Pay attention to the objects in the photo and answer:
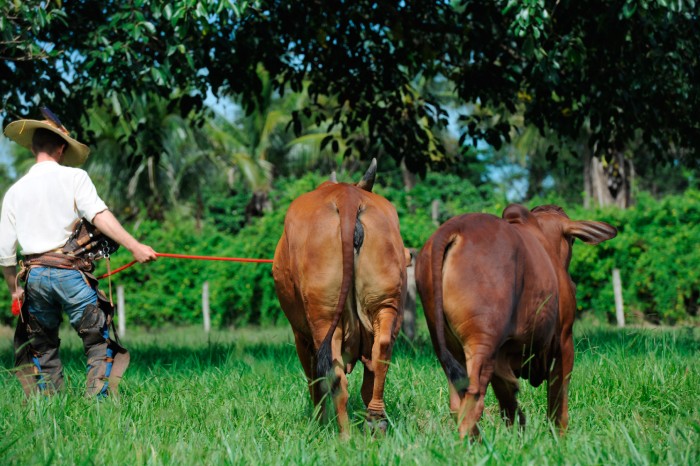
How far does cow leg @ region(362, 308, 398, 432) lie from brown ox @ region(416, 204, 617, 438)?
360mm

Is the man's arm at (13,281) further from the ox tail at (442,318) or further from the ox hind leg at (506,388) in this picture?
the ox hind leg at (506,388)

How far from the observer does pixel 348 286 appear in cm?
429

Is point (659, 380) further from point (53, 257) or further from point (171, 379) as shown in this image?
point (53, 257)

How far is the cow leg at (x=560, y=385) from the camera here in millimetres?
4395

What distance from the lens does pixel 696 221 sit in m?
15.6

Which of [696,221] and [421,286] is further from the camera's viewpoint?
[696,221]

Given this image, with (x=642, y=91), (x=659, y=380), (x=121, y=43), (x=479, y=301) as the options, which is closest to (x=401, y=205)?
(x=642, y=91)

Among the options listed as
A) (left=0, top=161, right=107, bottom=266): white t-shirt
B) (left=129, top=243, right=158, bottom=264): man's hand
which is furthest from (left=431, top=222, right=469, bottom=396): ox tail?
(left=0, top=161, right=107, bottom=266): white t-shirt

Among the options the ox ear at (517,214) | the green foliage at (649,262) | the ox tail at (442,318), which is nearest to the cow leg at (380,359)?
the ox tail at (442,318)

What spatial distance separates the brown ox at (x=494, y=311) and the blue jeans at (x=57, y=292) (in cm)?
227

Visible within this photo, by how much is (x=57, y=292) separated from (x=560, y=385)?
123 inches

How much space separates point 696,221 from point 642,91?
7.71 metres

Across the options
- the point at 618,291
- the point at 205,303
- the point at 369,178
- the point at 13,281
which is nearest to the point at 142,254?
the point at 13,281

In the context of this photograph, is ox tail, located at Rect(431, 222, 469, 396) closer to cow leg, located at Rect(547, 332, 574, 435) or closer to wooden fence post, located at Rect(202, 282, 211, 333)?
cow leg, located at Rect(547, 332, 574, 435)
